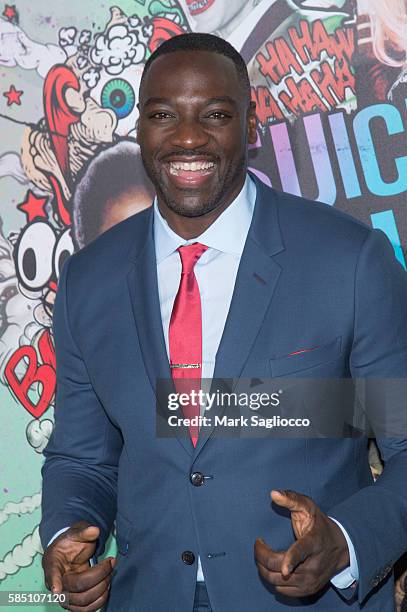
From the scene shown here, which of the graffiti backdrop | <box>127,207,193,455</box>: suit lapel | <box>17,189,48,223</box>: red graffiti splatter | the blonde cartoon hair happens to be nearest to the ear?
<box>127,207,193,455</box>: suit lapel

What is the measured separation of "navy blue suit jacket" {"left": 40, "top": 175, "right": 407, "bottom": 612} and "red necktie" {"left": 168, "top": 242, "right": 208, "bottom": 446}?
0.14 feet

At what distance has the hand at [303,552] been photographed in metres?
1.69

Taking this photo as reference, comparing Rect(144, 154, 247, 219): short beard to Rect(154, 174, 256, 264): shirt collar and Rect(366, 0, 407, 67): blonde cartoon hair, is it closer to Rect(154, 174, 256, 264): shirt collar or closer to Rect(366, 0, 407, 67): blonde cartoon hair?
Rect(154, 174, 256, 264): shirt collar

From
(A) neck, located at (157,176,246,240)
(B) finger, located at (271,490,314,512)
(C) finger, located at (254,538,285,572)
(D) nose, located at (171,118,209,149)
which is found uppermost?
(D) nose, located at (171,118,209,149)

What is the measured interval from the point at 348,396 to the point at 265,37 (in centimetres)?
120

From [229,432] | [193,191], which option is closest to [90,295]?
[193,191]

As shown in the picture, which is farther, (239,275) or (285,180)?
(285,180)

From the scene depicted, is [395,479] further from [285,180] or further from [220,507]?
[285,180]

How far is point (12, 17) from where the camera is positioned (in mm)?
2924

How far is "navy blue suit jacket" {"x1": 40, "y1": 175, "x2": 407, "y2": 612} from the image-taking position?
6.46 feet

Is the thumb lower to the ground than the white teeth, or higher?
lower

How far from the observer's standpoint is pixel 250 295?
6.66 feet

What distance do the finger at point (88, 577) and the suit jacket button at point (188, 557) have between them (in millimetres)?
174

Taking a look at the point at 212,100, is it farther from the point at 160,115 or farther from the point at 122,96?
the point at 122,96
